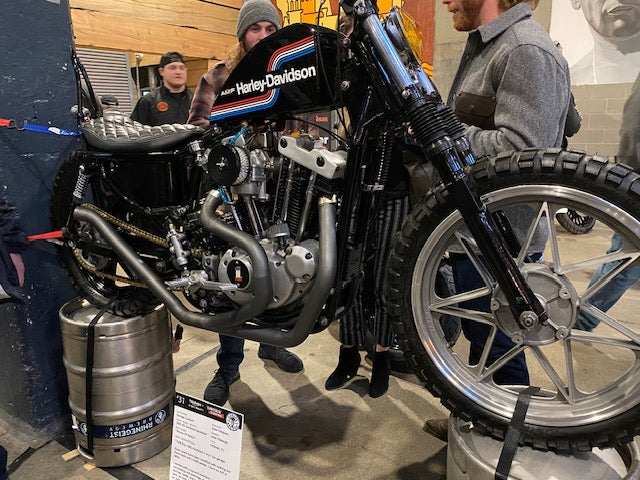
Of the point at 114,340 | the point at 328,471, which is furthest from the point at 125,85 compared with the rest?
the point at 328,471

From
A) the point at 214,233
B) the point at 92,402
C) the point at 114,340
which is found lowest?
the point at 92,402

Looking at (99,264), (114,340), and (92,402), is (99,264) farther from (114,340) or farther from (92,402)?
(92,402)

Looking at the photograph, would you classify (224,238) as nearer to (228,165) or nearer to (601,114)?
(228,165)

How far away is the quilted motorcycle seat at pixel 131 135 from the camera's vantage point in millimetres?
1723

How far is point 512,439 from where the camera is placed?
4.03 ft

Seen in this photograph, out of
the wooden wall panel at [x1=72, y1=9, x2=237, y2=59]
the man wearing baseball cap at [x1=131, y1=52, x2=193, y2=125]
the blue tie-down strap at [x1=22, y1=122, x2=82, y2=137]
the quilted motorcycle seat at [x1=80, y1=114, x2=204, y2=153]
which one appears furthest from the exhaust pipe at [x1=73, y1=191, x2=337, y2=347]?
the wooden wall panel at [x1=72, y1=9, x2=237, y2=59]

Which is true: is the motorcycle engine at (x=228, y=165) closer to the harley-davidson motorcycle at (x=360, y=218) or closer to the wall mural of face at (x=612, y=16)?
the harley-davidson motorcycle at (x=360, y=218)

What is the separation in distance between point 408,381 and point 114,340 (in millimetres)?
1310

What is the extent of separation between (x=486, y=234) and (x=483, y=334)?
1.79 feet

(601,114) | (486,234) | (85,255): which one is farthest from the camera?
(601,114)

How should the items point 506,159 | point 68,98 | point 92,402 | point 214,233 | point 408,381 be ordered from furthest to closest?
point 408,381 < point 68,98 < point 92,402 < point 214,233 < point 506,159

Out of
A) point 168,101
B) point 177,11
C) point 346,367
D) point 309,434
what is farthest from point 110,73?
point 309,434

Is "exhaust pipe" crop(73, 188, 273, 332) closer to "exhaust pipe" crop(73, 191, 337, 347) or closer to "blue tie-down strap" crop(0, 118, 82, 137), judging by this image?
"exhaust pipe" crop(73, 191, 337, 347)

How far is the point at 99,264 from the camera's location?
1974 millimetres
